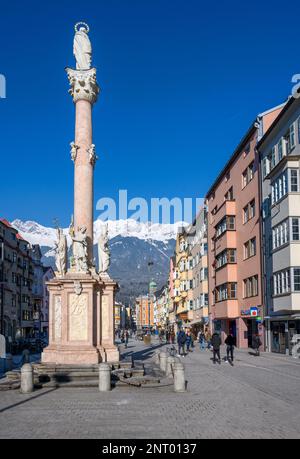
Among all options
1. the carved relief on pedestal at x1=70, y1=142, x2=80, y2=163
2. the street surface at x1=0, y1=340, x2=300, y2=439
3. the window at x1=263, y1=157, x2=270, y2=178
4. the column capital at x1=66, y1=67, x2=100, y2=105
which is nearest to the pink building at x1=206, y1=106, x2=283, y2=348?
the window at x1=263, y1=157, x2=270, y2=178

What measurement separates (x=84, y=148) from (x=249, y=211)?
2741 centimetres

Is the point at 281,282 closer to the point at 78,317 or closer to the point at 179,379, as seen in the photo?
the point at 78,317

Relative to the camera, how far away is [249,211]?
5166 centimetres

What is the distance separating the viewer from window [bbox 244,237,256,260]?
50.0m

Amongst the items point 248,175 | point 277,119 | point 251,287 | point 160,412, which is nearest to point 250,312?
point 251,287

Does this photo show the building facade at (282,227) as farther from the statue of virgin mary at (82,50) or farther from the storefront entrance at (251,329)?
the statue of virgin mary at (82,50)

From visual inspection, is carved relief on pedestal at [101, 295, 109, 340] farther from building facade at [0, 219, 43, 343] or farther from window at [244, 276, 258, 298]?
building facade at [0, 219, 43, 343]

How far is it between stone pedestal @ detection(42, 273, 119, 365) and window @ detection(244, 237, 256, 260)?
27024 mm

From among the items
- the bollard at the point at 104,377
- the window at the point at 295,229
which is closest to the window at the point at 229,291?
the window at the point at 295,229

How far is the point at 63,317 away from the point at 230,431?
13.5 m

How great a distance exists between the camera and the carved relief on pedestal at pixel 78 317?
968 inches

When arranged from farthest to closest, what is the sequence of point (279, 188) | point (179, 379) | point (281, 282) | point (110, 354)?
point (279, 188) → point (281, 282) → point (110, 354) → point (179, 379)

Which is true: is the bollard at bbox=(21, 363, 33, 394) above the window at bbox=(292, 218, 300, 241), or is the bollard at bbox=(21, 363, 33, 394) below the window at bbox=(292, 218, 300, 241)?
below

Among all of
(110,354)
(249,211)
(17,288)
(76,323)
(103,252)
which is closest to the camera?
(76,323)
